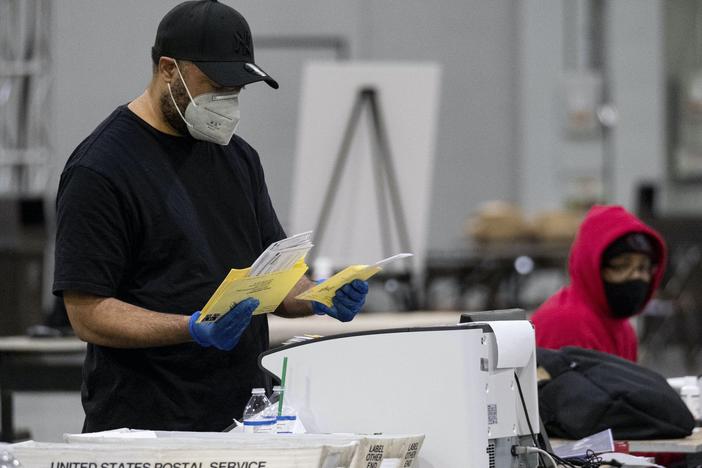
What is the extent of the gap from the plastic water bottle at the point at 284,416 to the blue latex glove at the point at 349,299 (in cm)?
27

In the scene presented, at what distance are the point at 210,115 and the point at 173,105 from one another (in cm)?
8

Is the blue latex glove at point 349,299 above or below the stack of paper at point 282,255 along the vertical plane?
below

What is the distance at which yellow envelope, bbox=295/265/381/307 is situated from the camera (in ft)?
6.99

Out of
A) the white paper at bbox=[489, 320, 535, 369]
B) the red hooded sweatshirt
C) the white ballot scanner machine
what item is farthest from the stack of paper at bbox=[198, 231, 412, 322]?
the red hooded sweatshirt

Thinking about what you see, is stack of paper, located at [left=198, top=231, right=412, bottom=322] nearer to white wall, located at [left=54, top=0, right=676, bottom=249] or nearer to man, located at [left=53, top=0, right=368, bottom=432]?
man, located at [left=53, top=0, right=368, bottom=432]

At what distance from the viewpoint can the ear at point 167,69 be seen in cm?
229

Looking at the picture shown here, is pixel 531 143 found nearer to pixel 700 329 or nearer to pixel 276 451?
pixel 700 329

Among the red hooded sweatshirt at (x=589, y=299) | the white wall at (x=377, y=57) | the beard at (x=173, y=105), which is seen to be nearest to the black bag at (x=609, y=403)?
the red hooded sweatshirt at (x=589, y=299)

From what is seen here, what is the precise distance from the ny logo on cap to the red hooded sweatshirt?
1.35 meters

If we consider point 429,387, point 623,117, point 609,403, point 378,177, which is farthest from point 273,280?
point 623,117

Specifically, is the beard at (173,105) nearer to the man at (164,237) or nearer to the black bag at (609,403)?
the man at (164,237)

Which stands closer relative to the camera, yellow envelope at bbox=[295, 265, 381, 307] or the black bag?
yellow envelope at bbox=[295, 265, 381, 307]

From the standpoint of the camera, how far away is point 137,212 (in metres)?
2.25

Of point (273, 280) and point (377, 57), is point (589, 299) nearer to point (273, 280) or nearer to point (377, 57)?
point (273, 280)
